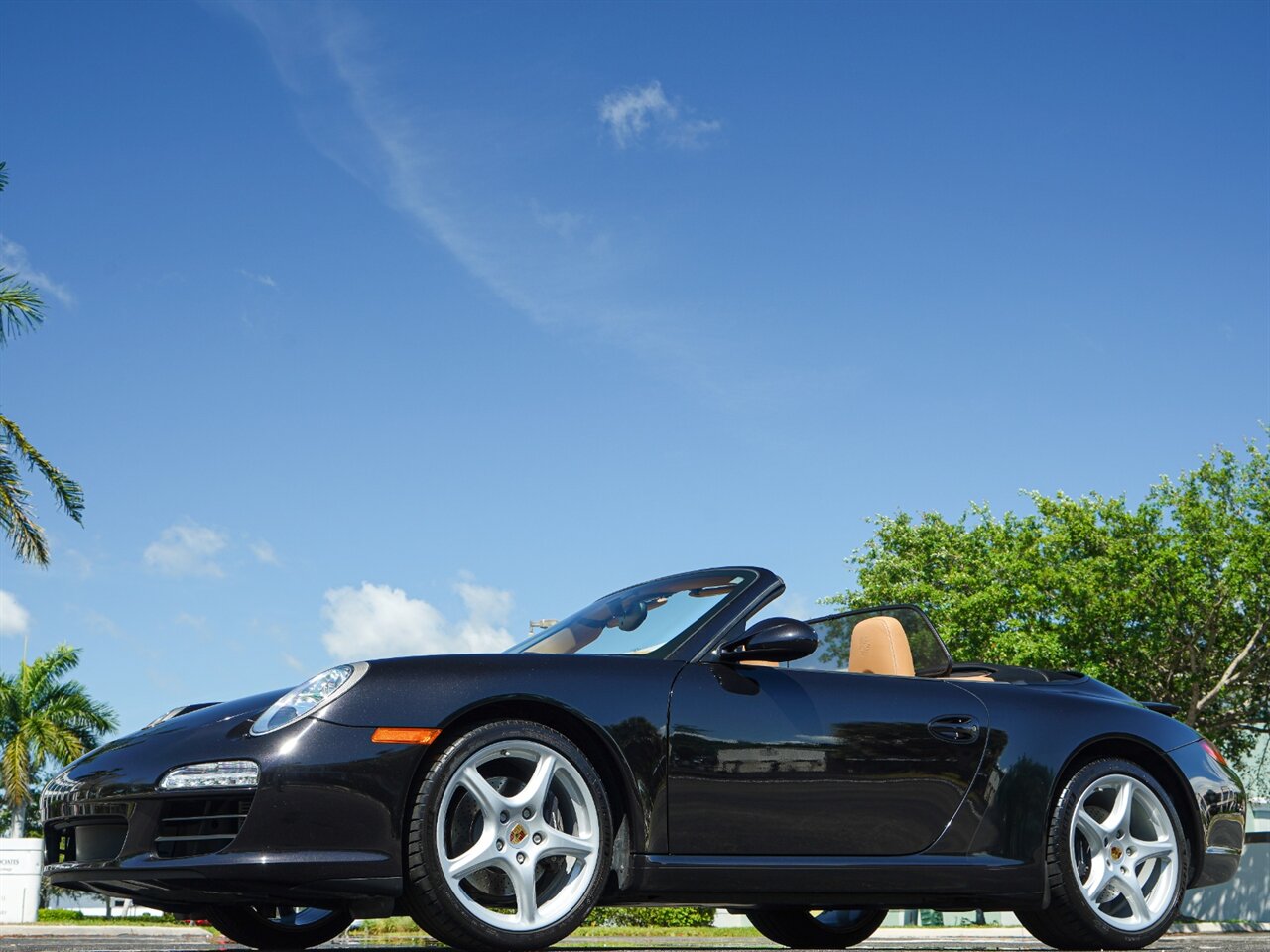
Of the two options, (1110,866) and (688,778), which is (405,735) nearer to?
(688,778)

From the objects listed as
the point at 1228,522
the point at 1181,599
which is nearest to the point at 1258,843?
the point at 1181,599

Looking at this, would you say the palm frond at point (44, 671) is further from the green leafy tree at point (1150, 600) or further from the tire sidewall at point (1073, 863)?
the tire sidewall at point (1073, 863)

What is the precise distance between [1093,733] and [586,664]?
2334 millimetres

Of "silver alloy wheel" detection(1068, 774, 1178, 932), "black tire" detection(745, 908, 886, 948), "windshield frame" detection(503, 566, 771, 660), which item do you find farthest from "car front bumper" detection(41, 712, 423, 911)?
"black tire" detection(745, 908, 886, 948)

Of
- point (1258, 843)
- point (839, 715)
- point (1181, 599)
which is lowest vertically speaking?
point (1258, 843)

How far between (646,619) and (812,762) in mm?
852

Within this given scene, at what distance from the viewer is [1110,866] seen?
222 inches

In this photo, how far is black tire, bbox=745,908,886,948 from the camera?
A: 658 centimetres

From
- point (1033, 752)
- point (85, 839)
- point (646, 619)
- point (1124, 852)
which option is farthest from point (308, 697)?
point (1124, 852)

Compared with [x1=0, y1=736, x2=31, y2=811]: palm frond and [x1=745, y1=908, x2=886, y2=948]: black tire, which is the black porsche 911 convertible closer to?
[x1=745, y1=908, x2=886, y2=948]: black tire

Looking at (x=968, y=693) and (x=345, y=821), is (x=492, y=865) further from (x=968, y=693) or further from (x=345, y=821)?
(x=968, y=693)

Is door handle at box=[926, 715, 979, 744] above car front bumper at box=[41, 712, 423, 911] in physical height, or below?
above

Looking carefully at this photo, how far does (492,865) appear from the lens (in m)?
4.26

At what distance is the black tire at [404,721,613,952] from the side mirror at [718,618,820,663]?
0.69 m
